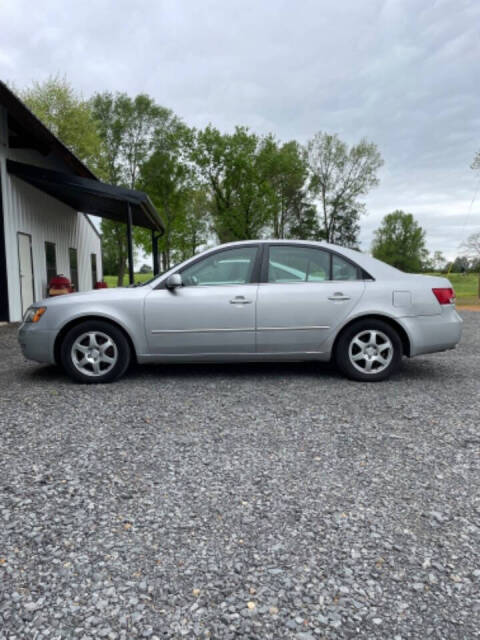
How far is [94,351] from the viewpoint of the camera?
17.0ft

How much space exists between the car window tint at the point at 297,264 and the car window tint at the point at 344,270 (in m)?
0.08

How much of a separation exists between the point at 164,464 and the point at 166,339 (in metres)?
2.27

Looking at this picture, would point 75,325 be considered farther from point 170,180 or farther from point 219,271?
point 170,180

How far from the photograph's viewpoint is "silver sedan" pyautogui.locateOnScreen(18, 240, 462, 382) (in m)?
5.16

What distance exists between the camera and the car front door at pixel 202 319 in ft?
17.0

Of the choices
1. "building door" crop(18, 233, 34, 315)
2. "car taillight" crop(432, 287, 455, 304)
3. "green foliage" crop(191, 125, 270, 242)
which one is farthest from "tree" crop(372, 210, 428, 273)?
"car taillight" crop(432, 287, 455, 304)

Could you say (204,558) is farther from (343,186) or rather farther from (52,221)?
(343,186)

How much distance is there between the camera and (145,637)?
1.62 meters

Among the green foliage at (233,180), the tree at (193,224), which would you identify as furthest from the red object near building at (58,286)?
the green foliage at (233,180)

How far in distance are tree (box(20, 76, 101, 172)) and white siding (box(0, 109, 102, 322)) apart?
1458 cm

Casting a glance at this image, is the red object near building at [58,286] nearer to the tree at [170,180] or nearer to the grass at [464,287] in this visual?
the grass at [464,287]

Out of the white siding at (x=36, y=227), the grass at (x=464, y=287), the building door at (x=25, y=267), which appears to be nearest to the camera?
the white siding at (x=36, y=227)

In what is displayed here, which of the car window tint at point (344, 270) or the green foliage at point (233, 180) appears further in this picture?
the green foliage at point (233, 180)

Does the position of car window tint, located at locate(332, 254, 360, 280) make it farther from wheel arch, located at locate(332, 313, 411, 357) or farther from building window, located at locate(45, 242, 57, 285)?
building window, located at locate(45, 242, 57, 285)
